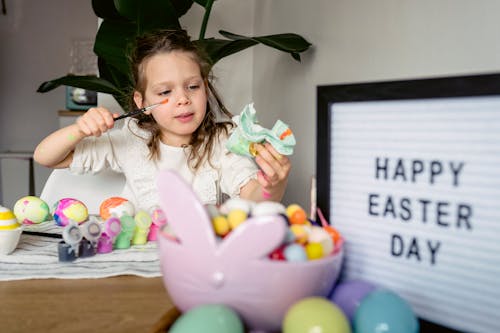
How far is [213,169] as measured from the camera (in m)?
1.32

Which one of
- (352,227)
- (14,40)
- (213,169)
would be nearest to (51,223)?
(213,169)

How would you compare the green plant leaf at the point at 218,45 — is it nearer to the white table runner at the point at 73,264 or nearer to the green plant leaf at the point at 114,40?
the green plant leaf at the point at 114,40

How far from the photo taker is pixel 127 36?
5.91 ft

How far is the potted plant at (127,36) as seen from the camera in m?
1.68

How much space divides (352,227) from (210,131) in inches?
35.6

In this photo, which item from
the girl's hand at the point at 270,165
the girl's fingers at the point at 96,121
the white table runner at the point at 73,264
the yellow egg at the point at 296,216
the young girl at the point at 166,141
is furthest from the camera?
the young girl at the point at 166,141

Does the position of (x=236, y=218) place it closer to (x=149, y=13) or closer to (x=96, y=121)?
(x=96, y=121)

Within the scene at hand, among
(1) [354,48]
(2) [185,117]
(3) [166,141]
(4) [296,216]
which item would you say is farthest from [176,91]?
(4) [296,216]

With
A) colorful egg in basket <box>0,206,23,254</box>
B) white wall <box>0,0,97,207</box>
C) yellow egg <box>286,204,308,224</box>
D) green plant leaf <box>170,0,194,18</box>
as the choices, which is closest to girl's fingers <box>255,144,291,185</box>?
yellow egg <box>286,204,308,224</box>

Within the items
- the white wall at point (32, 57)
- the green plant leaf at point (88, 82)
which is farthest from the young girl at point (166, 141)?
the white wall at point (32, 57)

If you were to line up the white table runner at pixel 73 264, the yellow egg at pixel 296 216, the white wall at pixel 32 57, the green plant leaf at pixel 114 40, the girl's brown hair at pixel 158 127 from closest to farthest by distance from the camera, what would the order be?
the yellow egg at pixel 296 216, the white table runner at pixel 73 264, the girl's brown hair at pixel 158 127, the green plant leaf at pixel 114 40, the white wall at pixel 32 57

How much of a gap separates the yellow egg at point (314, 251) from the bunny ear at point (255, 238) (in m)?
0.04

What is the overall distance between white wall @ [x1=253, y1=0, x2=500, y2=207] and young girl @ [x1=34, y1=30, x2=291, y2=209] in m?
0.41

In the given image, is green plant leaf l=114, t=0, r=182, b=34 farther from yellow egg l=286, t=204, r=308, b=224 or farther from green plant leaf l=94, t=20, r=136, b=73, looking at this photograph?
yellow egg l=286, t=204, r=308, b=224
